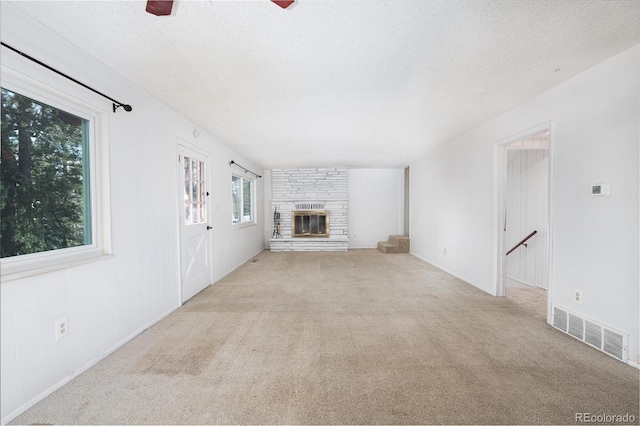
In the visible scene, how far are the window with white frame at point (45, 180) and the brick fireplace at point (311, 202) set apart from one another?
5669 millimetres

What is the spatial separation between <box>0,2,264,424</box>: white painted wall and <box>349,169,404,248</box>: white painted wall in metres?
5.03

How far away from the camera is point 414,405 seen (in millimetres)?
1541

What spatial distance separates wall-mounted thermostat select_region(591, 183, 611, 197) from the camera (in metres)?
2.11

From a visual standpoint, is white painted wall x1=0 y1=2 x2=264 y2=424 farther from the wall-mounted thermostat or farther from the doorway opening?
the doorway opening

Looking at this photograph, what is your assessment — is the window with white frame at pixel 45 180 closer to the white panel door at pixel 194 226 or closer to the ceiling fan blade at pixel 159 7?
the ceiling fan blade at pixel 159 7

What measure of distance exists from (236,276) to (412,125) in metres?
3.70

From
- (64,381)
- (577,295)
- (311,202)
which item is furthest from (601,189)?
(311,202)

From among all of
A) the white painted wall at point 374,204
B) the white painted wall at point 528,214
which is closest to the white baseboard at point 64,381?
the white painted wall at point 528,214

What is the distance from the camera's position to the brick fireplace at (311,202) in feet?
25.3

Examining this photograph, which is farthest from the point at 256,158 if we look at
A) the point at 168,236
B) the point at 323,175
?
the point at 168,236

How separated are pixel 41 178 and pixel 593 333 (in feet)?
14.0

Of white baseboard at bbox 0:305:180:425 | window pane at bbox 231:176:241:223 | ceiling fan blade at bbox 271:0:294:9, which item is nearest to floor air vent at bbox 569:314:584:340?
ceiling fan blade at bbox 271:0:294:9

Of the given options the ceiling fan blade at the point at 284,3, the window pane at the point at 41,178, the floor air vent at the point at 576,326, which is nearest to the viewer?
the ceiling fan blade at the point at 284,3

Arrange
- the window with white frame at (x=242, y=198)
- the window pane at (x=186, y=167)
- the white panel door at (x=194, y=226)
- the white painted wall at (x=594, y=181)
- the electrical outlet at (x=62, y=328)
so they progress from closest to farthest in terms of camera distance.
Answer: the electrical outlet at (x=62, y=328) → the white painted wall at (x=594, y=181) → the white panel door at (x=194, y=226) → the window pane at (x=186, y=167) → the window with white frame at (x=242, y=198)
